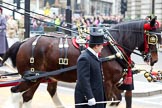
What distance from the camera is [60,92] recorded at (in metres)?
11.2

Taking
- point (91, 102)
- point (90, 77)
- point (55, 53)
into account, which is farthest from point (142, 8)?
point (91, 102)

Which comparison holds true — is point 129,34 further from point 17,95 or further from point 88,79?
point 88,79

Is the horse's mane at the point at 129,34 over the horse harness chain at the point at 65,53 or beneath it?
over

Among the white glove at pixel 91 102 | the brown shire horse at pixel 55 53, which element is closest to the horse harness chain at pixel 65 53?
the brown shire horse at pixel 55 53

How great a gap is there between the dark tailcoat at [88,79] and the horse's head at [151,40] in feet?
7.11

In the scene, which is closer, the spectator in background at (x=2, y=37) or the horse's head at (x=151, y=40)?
the horse's head at (x=151, y=40)

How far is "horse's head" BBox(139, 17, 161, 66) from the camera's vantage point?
7.70 metres

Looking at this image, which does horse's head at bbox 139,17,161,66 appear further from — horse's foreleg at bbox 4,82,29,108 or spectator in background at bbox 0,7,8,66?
spectator in background at bbox 0,7,8,66

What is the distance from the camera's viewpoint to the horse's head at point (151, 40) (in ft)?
25.3

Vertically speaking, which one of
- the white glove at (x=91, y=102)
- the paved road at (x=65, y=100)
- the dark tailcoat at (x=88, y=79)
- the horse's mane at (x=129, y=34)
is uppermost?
the horse's mane at (x=129, y=34)

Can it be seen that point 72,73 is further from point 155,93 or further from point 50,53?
point 155,93

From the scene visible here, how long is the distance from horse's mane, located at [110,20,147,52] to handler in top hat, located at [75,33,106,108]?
1939mm

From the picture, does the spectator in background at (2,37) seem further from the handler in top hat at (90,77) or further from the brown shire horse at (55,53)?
the handler in top hat at (90,77)

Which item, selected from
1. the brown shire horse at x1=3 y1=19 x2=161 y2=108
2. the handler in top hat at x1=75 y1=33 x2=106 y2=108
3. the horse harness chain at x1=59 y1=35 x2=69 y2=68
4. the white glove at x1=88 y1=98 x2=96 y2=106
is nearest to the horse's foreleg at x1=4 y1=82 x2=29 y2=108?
the brown shire horse at x1=3 y1=19 x2=161 y2=108
